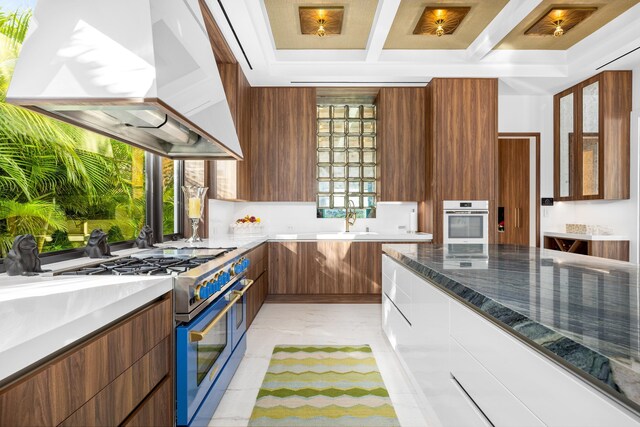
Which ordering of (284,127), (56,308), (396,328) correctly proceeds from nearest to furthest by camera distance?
(56,308) → (396,328) → (284,127)

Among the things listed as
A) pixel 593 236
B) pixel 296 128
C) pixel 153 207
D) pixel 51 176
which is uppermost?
pixel 296 128

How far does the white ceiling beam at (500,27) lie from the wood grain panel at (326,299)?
284cm

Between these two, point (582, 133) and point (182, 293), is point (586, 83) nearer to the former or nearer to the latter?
point (582, 133)

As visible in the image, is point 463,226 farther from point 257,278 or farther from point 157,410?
point 157,410

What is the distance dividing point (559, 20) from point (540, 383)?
395 centimetres

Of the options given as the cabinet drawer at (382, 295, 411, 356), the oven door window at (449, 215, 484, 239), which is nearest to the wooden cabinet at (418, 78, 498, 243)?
the oven door window at (449, 215, 484, 239)

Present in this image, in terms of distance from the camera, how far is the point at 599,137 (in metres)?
4.23

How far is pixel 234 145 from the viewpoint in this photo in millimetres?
2584

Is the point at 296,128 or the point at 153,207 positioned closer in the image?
the point at 153,207

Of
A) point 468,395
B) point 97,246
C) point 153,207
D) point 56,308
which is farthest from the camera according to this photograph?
point 153,207

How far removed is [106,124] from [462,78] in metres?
3.83

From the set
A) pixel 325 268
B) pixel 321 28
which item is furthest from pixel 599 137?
pixel 325 268

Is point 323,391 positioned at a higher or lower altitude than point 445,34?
lower

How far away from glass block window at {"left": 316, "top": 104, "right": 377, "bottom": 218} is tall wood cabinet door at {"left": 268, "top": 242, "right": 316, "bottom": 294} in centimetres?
82
